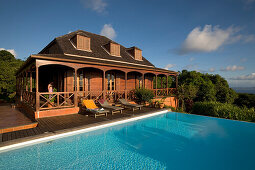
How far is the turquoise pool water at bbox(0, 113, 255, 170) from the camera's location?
4.04 m

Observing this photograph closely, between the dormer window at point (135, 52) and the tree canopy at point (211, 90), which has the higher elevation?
the dormer window at point (135, 52)

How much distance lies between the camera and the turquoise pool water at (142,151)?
4035 millimetres

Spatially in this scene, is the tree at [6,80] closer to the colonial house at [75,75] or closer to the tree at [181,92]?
the colonial house at [75,75]

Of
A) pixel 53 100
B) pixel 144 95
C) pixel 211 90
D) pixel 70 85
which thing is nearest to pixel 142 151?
pixel 53 100

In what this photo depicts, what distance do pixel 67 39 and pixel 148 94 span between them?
10.8m

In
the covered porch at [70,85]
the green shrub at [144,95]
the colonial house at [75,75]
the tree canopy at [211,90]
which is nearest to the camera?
the covered porch at [70,85]

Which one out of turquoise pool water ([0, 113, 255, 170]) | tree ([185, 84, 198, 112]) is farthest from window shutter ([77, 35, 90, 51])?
tree ([185, 84, 198, 112])

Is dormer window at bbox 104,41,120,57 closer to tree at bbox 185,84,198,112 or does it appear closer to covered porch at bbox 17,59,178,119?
covered porch at bbox 17,59,178,119

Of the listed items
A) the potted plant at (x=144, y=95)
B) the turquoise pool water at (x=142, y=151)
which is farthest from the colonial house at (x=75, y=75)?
the turquoise pool water at (x=142, y=151)

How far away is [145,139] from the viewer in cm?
597

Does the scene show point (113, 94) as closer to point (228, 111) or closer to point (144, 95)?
point (144, 95)

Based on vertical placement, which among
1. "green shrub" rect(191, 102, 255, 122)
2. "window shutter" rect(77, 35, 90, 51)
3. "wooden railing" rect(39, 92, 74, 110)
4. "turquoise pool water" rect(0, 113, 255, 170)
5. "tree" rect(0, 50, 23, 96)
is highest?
"window shutter" rect(77, 35, 90, 51)

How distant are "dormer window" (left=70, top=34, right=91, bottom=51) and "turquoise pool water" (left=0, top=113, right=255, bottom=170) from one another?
390 inches

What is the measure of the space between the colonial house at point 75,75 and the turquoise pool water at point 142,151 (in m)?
4.04
